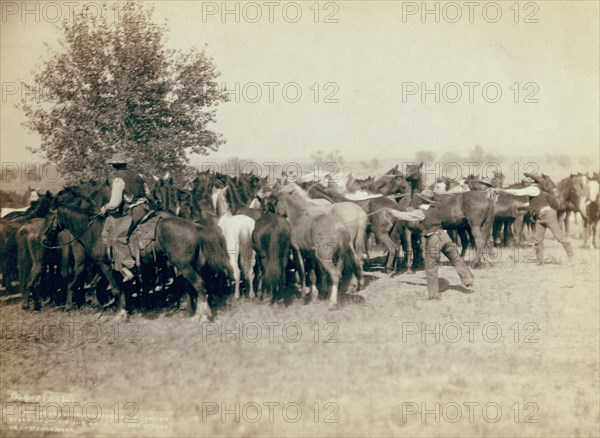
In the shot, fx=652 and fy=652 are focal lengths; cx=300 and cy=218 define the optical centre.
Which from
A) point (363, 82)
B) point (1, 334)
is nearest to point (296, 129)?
point (363, 82)

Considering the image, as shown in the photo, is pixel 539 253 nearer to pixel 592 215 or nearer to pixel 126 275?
pixel 592 215

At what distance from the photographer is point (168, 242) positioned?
7.90 meters

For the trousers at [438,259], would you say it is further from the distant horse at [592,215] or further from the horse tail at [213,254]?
the horse tail at [213,254]

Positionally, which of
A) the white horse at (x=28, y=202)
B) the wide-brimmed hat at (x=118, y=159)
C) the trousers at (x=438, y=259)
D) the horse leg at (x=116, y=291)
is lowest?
the horse leg at (x=116, y=291)

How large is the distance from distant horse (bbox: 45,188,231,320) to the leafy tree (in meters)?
0.58

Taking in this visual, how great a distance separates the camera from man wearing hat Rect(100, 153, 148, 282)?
8102 millimetres

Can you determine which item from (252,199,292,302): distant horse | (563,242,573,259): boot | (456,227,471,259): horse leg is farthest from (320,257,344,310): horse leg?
(563,242,573,259): boot

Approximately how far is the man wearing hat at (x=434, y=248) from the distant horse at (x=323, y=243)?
84cm

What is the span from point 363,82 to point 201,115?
2.03m

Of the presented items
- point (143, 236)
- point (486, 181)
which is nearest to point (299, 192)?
point (143, 236)

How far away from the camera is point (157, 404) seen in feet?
25.0

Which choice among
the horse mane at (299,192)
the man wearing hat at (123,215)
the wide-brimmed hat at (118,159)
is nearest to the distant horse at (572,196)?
the horse mane at (299,192)

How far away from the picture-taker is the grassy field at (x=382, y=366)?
7.24m

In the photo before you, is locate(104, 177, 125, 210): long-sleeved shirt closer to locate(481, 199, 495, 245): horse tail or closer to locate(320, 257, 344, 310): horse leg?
locate(320, 257, 344, 310): horse leg
